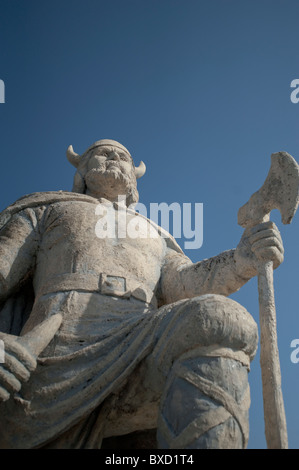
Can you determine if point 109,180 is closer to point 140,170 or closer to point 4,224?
point 140,170

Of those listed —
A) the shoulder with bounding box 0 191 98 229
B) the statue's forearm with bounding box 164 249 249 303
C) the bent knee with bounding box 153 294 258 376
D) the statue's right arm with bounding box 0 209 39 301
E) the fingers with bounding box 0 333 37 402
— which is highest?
the shoulder with bounding box 0 191 98 229

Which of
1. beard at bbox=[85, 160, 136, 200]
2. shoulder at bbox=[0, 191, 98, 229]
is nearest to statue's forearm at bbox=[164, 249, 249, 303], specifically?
shoulder at bbox=[0, 191, 98, 229]

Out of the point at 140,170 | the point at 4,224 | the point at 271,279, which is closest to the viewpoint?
the point at 271,279

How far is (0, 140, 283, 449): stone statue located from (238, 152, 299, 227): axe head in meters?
0.24

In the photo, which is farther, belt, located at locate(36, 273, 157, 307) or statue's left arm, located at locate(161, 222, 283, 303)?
belt, located at locate(36, 273, 157, 307)

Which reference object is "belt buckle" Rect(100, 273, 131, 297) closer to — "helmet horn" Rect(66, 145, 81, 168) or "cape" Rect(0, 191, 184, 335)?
"cape" Rect(0, 191, 184, 335)

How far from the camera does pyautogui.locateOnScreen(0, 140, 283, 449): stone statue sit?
417cm

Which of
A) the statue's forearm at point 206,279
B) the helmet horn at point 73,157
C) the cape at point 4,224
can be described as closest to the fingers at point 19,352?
the cape at point 4,224

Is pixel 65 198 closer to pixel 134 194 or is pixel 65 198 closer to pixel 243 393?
pixel 134 194

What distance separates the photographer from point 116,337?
4.84 meters

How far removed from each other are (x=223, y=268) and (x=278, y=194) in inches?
35.3

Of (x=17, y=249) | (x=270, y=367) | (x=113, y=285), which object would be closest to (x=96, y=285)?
(x=113, y=285)

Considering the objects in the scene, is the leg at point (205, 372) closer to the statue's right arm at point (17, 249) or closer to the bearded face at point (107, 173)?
the statue's right arm at point (17, 249)
